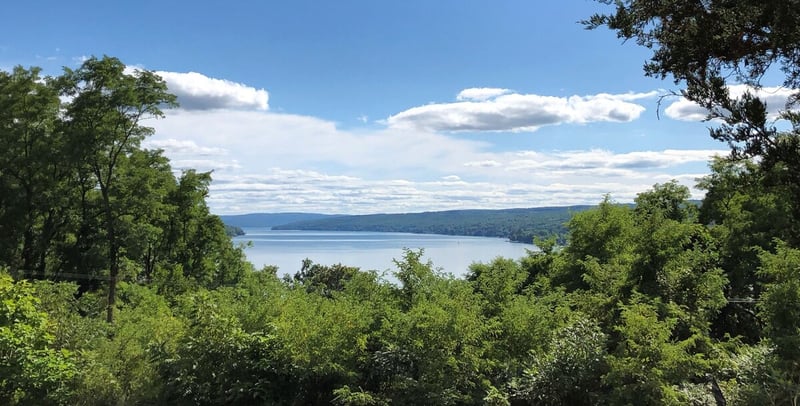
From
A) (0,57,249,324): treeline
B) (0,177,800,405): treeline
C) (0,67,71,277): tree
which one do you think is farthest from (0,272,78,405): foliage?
(0,67,71,277): tree

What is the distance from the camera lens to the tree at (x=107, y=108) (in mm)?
20844

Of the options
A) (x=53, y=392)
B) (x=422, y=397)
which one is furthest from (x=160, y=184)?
(x=422, y=397)

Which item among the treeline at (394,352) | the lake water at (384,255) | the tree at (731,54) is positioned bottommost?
the lake water at (384,255)

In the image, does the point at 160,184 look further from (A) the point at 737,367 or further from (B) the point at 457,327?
(A) the point at 737,367

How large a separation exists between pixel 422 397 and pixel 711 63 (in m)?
4.59

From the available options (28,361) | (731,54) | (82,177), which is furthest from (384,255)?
(731,54)

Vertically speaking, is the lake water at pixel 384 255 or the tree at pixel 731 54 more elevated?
the tree at pixel 731 54

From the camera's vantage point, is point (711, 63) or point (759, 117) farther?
point (711, 63)

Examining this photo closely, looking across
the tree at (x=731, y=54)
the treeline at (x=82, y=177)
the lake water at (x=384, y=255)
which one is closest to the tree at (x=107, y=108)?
the treeline at (x=82, y=177)

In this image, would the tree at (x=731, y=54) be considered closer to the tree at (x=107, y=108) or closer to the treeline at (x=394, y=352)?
the treeline at (x=394, y=352)

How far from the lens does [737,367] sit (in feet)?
25.9

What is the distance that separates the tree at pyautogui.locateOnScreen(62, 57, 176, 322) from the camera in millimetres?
20844

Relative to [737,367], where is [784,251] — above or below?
above

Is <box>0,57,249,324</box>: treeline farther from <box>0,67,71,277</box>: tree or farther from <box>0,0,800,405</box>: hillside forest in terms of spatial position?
<box>0,0,800,405</box>: hillside forest
